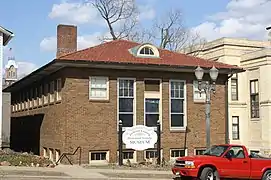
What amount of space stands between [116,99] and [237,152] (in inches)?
350

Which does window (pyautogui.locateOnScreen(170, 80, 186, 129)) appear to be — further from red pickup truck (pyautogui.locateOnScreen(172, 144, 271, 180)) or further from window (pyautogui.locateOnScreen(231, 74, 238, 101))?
window (pyautogui.locateOnScreen(231, 74, 238, 101))

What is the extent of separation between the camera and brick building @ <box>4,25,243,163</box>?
83.4 ft

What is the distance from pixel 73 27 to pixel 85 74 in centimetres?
512

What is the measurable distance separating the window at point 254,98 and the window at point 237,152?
65.4 ft

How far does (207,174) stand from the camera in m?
18.2

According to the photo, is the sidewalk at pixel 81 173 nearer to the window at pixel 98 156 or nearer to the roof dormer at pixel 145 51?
the window at pixel 98 156

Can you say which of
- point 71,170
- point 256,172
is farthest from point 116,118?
point 256,172

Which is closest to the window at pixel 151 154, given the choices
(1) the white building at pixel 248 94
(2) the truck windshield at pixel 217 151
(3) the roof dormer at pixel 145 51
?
(3) the roof dormer at pixel 145 51

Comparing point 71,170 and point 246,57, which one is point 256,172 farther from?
point 246,57

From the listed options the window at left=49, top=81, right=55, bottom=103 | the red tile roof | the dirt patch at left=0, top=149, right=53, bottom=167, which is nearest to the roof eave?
the red tile roof

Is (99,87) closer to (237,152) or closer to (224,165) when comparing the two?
(237,152)

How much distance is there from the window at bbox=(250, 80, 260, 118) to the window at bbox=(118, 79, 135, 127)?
14.9 meters

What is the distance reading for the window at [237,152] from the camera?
747 inches

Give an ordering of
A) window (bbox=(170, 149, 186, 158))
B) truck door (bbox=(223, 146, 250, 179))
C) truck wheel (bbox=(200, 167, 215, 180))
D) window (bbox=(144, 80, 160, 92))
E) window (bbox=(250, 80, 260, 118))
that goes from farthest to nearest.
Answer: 1. window (bbox=(250, 80, 260, 118))
2. window (bbox=(170, 149, 186, 158))
3. window (bbox=(144, 80, 160, 92))
4. truck door (bbox=(223, 146, 250, 179))
5. truck wheel (bbox=(200, 167, 215, 180))
